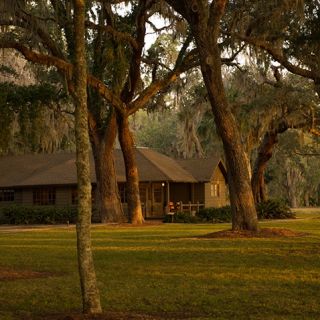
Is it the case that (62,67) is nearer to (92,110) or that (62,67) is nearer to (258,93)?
(92,110)

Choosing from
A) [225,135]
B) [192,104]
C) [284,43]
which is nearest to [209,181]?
[192,104]

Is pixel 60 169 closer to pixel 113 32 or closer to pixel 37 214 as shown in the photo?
pixel 37 214

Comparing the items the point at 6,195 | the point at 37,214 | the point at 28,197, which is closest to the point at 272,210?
the point at 37,214

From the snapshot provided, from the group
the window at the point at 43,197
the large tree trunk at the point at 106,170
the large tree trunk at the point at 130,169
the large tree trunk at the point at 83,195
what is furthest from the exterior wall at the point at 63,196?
the large tree trunk at the point at 83,195

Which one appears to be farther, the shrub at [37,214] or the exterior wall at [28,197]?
the exterior wall at [28,197]

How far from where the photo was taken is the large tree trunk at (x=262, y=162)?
3738 centimetres

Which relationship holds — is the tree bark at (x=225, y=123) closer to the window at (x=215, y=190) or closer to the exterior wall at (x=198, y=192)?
the exterior wall at (x=198, y=192)

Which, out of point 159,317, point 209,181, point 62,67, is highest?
point 62,67

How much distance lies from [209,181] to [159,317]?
34.1 meters

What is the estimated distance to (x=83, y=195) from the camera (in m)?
7.38

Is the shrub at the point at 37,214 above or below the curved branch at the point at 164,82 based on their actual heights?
below

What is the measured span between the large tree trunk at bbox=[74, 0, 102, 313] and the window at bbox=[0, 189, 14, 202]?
112 feet

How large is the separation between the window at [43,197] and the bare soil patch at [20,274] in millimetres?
27644

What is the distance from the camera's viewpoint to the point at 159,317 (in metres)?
7.55
